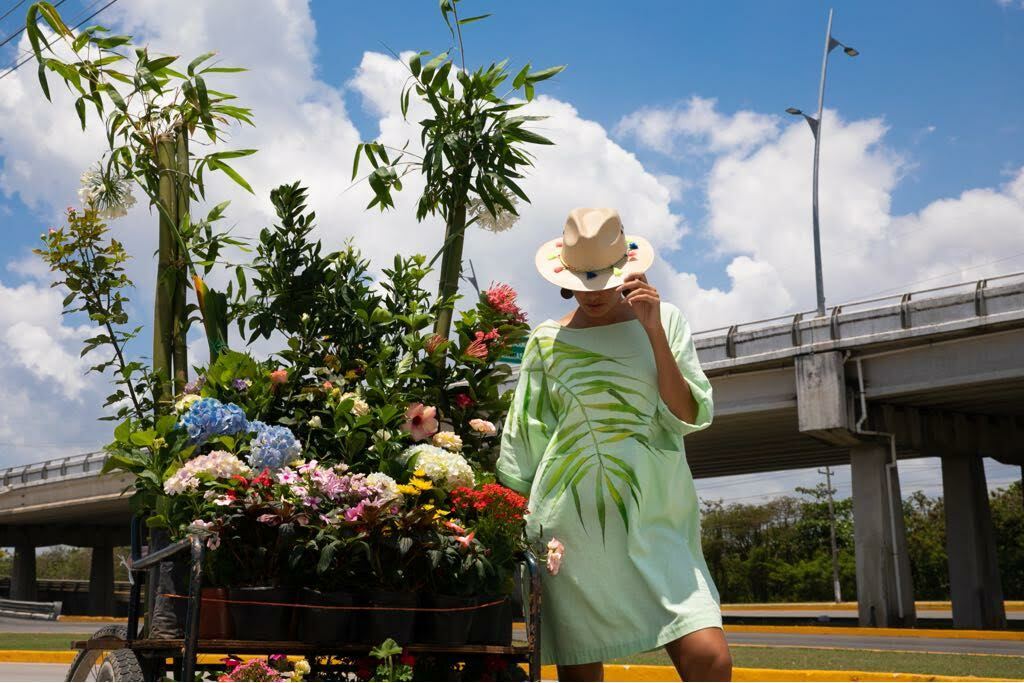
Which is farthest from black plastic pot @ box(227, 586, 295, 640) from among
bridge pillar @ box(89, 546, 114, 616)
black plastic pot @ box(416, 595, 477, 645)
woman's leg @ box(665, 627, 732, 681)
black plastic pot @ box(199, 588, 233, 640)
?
bridge pillar @ box(89, 546, 114, 616)

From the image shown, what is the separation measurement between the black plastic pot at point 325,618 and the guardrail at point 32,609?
108 feet

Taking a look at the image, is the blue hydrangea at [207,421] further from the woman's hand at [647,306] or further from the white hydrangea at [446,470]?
the woman's hand at [647,306]

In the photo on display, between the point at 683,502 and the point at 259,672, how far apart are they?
143 cm

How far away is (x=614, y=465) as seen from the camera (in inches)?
133

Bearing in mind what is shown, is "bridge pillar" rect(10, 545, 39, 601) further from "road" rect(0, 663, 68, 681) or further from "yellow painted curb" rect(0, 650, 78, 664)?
"road" rect(0, 663, 68, 681)

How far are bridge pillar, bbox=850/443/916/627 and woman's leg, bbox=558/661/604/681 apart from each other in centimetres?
2066

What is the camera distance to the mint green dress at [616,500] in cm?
326

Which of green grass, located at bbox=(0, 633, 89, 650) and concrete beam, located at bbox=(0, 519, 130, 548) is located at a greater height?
concrete beam, located at bbox=(0, 519, 130, 548)

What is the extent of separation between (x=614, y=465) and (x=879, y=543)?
2160 cm

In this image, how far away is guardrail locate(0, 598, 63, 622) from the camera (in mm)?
33312

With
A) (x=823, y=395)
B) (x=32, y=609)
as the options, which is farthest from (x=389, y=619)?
(x=32, y=609)

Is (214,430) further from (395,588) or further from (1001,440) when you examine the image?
(1001,440)

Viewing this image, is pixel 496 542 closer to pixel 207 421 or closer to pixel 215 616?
pixel 215 616

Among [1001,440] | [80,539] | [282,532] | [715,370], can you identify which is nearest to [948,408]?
[1001,440]
